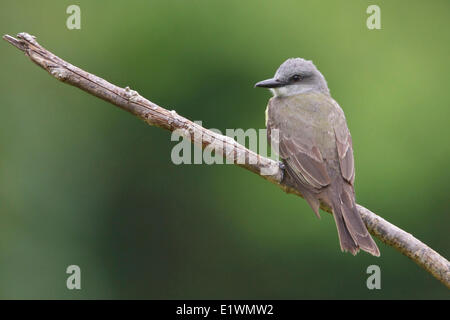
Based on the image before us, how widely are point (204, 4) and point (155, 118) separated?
3.88 m

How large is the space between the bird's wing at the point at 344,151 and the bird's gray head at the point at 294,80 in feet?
1.52

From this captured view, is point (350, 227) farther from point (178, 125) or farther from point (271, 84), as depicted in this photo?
point (271, 84)

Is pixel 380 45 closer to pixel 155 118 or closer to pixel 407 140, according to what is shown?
pixel 407 140

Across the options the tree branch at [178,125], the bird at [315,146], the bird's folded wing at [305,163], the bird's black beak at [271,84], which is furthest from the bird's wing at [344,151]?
the bird's black beak at [271,84]

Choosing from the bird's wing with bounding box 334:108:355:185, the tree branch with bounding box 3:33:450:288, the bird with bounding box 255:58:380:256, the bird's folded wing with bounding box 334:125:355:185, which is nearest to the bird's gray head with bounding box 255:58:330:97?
the bird with bounding box 255:58:380:256

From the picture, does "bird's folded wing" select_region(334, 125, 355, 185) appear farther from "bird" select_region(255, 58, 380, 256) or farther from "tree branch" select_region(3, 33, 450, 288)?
"tree branch" select_region(3, 33, 450, 288)

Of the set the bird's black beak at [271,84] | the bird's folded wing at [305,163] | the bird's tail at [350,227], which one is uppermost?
the bird's black beak at [271,84]

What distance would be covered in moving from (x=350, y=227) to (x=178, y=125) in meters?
1.26

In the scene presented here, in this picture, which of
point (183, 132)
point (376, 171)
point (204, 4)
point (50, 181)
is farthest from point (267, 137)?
point (50, 181)

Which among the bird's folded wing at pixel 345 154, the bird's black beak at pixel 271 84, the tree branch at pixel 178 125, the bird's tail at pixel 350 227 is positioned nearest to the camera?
the tree branch at pixel 178 125

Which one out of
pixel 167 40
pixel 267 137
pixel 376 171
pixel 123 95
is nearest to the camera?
pixel 123 95

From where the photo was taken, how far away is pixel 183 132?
174 inches

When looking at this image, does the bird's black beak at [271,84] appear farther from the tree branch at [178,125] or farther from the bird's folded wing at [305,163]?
the tree branch at [178,125]

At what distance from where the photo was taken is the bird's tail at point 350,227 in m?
4.42
